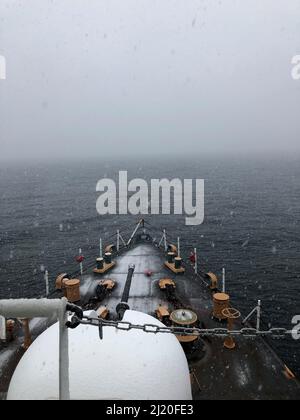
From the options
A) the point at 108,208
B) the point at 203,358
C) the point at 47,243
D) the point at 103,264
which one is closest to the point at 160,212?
the point at 108,208

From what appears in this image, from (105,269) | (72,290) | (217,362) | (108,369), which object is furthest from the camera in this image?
(105,269)

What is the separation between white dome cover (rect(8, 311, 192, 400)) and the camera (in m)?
6.96

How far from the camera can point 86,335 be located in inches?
316

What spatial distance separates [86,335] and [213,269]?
29.2m

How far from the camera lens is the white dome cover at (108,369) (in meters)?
6.96

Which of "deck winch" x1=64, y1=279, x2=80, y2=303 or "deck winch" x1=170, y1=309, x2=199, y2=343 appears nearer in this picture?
"deck winch" x1=170, y1=309, x2=199, y2=343

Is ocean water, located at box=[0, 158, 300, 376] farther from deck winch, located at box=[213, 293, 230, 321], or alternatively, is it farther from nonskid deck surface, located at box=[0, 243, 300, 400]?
nonskid deck surface, located at box=[0, 243, 300, 400]

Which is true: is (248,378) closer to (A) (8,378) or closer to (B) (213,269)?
(A) (8,378)

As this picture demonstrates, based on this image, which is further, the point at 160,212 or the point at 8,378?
the point at 160,212

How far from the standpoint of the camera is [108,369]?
720 cm

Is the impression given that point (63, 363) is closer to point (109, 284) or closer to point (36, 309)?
point (36, 309)

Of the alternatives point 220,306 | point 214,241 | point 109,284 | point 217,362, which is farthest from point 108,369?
point 214,241

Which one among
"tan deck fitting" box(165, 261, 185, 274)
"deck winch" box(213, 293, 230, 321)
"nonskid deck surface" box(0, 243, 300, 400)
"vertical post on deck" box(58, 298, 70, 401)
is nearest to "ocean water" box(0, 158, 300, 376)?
"tan deck fitting" box(165, 261, 185, 274)
